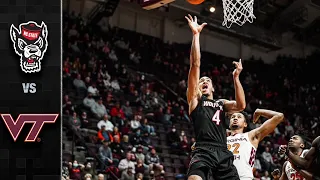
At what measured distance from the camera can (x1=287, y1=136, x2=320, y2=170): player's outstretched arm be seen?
257 inches

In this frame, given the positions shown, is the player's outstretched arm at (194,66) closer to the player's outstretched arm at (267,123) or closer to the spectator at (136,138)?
the player's outstretched arm at (267,123)

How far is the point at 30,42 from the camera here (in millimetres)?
4016

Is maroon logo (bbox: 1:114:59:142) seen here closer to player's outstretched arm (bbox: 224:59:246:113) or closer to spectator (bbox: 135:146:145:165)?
player's outstretched arm (bbox: 224:59:246:113)

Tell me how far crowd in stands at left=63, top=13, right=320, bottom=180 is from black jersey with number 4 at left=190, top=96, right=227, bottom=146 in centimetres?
587

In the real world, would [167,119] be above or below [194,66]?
below

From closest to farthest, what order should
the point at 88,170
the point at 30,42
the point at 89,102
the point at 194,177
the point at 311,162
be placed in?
the point at 30,42, the point at 194,177, the point at 311,162, the point at 88,170, the point at 89,102

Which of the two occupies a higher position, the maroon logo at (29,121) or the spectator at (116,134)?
the maroon logo at (29,121)

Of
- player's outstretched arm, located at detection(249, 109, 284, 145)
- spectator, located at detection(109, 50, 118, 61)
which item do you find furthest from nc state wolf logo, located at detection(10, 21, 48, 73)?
spectator, located at detection(109, 50, 118, 61)

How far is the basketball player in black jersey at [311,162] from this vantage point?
6.51m

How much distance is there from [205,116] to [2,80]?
287cm

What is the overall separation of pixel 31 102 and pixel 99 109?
12781mm

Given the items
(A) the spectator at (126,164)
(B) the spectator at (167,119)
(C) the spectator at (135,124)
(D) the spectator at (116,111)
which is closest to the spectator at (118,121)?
(D) the spectator at (116,111)

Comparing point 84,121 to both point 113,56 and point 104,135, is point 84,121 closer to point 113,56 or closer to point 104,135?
point 104,135

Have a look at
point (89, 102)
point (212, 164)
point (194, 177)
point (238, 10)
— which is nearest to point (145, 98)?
point (89, 102)
